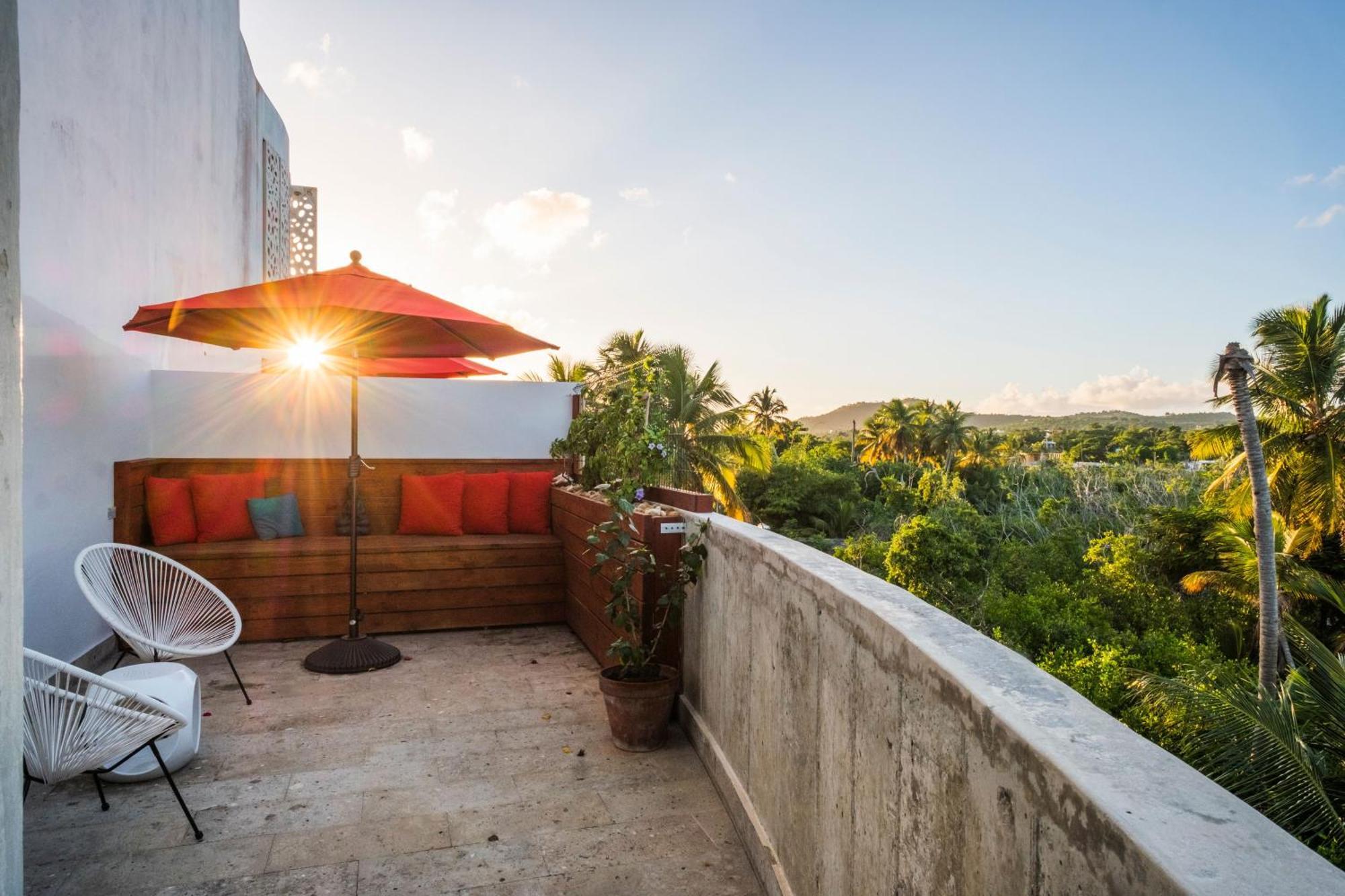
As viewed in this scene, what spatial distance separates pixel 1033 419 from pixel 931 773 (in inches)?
3556

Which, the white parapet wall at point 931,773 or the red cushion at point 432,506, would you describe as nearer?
the white parapet wall at point 931,773

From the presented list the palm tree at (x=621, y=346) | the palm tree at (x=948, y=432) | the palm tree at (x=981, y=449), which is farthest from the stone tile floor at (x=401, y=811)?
the palm tree at (x=948, y=432)

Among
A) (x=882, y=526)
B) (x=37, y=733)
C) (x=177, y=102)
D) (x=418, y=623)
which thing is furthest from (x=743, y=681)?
(x=882, y=526)

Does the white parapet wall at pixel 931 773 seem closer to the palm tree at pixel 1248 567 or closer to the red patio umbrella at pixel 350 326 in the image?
the red patio umbrella at pixel 350 326

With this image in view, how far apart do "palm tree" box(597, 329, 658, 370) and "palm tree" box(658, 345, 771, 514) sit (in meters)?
2.09

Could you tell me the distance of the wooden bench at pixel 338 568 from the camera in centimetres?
470

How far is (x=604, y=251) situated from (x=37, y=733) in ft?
35.4

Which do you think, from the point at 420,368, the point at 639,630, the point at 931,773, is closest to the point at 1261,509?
the point at 639,630

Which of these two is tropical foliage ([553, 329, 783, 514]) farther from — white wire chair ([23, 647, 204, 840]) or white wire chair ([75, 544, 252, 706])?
white wire chair ([23, 647, 204, 840])

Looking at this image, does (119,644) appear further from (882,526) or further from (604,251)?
(882,526)

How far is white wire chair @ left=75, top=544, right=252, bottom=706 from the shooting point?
3100 mm

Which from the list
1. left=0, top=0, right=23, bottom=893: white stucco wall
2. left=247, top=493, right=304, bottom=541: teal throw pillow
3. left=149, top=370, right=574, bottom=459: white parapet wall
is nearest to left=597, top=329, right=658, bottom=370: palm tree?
left=149, top=370, right=574, bottom=459: white parapet wall

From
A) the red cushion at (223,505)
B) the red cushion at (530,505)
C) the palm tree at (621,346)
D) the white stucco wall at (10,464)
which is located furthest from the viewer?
the palm tree at (621,346)

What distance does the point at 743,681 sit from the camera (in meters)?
2.51
